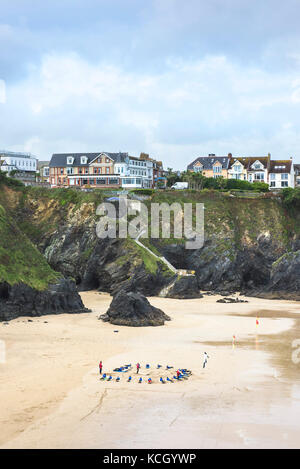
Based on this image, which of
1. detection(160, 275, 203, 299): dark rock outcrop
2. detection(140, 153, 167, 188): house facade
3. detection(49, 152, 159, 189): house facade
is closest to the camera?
detection(160, 275, 203, 299): dark rock outcrop

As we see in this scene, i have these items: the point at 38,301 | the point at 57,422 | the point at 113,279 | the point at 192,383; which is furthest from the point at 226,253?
the point at 57,422

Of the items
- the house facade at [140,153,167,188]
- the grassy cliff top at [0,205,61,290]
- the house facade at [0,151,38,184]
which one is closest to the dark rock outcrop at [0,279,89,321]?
the grassy cliff top at [0,205,61,290]

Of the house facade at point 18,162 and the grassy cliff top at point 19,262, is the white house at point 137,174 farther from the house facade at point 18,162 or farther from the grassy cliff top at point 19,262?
the grassy cliff top at point 19,262

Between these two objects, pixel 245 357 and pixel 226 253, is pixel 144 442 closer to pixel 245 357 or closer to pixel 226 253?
pixel 245 357

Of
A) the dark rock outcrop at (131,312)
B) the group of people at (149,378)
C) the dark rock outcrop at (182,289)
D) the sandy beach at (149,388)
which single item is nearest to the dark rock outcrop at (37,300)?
the sandy beach at (149,388)

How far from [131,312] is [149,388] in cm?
1895

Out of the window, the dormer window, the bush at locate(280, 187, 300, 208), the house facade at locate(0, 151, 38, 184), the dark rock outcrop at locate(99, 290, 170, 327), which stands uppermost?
the house facade at locate(0, 151, 38, 184)

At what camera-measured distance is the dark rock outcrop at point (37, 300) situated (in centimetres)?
5044

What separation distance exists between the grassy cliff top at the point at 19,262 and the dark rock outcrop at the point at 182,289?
52.9 feet

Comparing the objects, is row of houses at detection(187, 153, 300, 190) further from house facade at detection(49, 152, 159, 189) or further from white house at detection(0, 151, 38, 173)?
white house at detection(0, 151, 38, 173)

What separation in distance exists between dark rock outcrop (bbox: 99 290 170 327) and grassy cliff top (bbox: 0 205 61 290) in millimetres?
8041

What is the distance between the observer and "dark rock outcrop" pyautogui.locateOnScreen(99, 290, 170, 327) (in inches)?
1917

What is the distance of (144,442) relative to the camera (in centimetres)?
2289

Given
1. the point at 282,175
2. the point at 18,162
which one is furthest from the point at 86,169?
the point at 18,162
